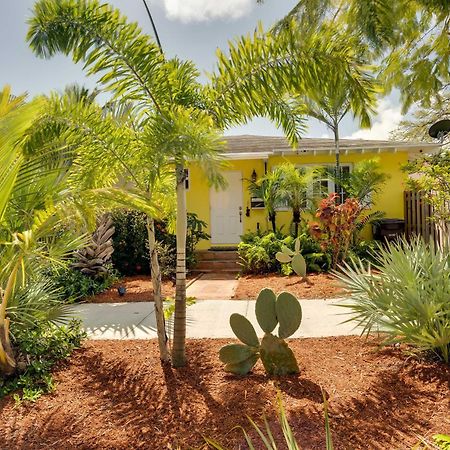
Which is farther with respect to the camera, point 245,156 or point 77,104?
point 245,156

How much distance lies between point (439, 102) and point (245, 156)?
5.38 m

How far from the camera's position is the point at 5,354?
3.63m

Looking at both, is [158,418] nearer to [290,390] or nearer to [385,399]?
[290,390]

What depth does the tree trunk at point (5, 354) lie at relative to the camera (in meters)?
3.55

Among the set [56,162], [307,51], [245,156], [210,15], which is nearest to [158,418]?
[56,162]

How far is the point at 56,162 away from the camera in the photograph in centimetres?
383

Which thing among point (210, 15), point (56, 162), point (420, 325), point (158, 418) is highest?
point (210, 15)

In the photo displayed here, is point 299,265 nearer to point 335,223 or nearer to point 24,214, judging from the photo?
point 335,223

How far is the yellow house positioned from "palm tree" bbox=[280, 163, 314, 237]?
4.35ft

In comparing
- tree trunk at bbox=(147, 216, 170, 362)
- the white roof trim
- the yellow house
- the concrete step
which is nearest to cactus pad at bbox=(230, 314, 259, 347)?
tree trunk at bbox=(147, 216, 170, 362)

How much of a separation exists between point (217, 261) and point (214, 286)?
2.51 m

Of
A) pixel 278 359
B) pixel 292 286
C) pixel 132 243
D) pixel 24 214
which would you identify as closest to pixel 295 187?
pixel 292 286

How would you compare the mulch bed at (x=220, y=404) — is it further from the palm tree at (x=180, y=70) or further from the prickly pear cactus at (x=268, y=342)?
the palm tree at (x=180, y=70)

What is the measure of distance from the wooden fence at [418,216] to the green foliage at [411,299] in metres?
6.79
